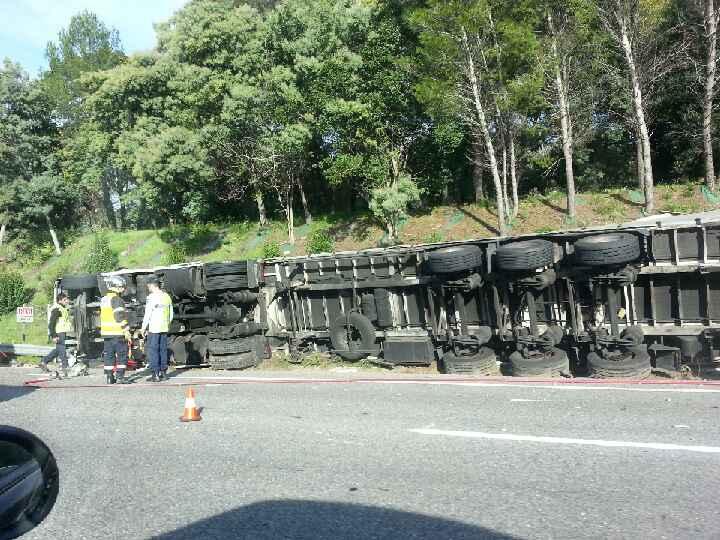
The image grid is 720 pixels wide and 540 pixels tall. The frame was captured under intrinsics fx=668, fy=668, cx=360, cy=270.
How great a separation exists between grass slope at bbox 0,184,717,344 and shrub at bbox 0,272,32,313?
0.63 meters

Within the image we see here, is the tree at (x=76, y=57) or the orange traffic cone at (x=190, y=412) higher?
the tree at (x=76, y=57)

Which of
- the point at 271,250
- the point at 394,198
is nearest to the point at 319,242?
the point at 271,250

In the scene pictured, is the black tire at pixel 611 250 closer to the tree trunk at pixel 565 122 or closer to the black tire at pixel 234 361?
the black tire at pixel 234 361


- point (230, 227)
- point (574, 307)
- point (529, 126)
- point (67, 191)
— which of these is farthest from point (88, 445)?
point (67, 191)

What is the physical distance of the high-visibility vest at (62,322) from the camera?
43.1 ft

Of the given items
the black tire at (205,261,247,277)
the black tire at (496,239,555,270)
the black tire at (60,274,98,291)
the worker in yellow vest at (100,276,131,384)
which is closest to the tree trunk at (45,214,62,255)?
the black tire at (60,274,98,291)

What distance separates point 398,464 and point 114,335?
7.19 metres

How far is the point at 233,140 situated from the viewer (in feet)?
99.4

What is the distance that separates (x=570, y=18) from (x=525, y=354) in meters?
18.3

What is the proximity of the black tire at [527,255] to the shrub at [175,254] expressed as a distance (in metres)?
24.4

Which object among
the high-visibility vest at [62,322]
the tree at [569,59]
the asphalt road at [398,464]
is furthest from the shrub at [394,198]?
the asphalt road at [398,464]

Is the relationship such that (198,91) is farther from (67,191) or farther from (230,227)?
(67,191)

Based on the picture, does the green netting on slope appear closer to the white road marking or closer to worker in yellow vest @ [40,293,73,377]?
the white road marking

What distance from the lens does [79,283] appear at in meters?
14.3
